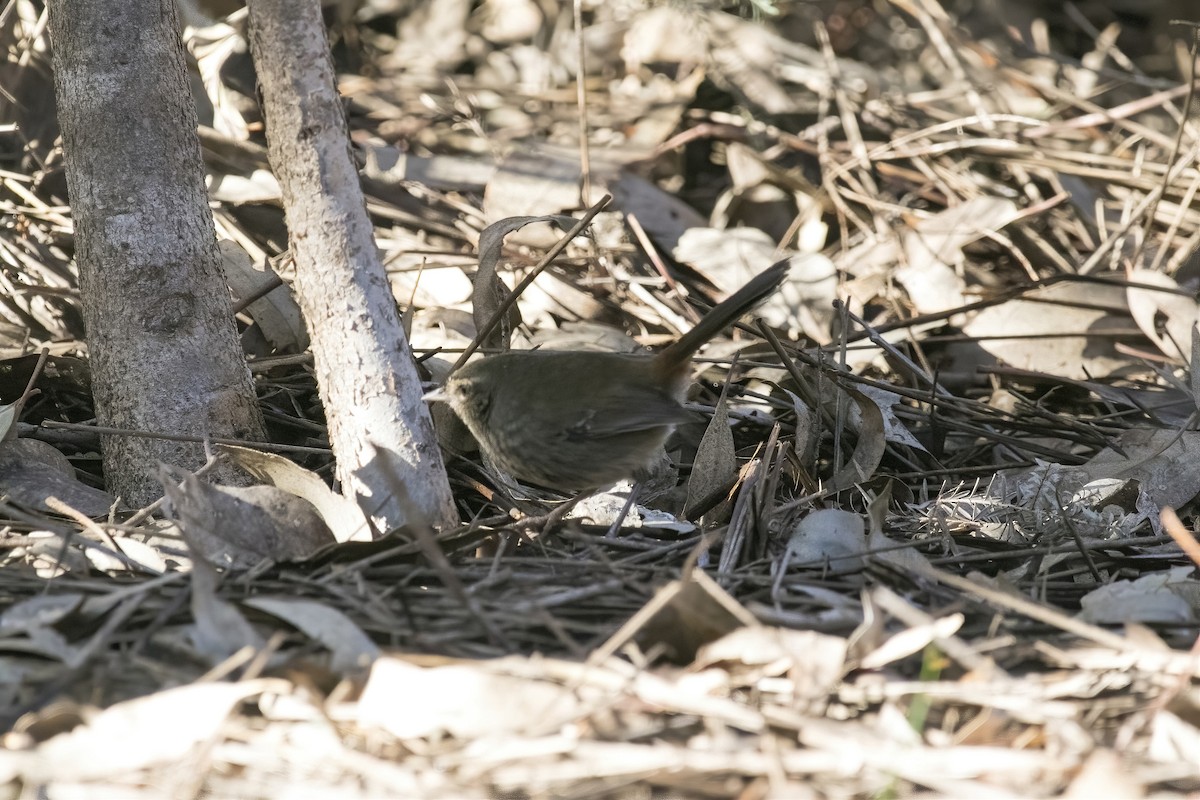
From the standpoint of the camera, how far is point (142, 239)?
10.5ft

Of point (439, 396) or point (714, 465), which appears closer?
point (714, 465)

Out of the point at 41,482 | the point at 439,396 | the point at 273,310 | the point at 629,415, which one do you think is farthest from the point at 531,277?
the point at 41,482

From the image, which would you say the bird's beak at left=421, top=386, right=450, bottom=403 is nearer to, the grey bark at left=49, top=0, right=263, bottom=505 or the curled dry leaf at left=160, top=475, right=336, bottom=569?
the grey bark at left=49, top=0, right=263, bottom=505

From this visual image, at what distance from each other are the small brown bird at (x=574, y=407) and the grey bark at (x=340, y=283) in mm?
A: 759

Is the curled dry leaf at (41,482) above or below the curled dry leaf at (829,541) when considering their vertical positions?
above

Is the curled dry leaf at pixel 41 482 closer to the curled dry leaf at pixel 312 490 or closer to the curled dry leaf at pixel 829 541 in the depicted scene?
the curled dry leaf at pixel 312 490

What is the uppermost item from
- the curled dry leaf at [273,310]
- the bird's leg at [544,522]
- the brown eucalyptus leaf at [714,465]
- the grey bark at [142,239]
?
the grey bark at [142,239]

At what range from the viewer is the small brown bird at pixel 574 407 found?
3877 millimetres

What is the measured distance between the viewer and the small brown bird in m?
3.88

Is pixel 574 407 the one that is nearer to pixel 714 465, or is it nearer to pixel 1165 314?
A: pixel 714 465

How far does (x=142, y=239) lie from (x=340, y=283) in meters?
0.63

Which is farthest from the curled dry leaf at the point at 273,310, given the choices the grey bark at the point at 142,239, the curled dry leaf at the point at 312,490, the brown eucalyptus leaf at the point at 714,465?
the brown eucalyptus leaf at the point at 714,465

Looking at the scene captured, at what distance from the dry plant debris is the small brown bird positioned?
19 cm

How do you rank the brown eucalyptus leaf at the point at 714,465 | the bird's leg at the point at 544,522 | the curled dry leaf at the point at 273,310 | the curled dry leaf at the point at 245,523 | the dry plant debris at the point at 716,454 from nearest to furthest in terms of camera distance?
the dry plant debris at the point at 716,454
the curled dry leaf at the point at 245,523
the bird's leg at the point at 544,522
the brown eucalyptus leaf at the point at 714,465
the curled dry leaf at the point at 273,310
